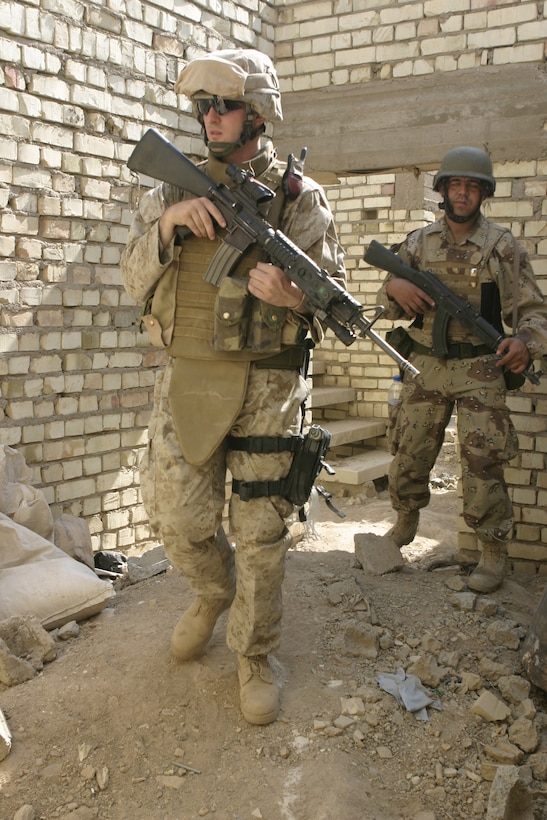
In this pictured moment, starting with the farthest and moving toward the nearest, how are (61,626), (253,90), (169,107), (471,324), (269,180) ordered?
(169,107)
(471,324)
(61,626)
(269,180)
(253,90)

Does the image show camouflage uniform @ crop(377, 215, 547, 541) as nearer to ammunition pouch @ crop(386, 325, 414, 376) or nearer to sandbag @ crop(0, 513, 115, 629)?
ammunition pouch @ crop(386, 325, 414, 376)

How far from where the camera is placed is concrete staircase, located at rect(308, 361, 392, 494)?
26.3 feet

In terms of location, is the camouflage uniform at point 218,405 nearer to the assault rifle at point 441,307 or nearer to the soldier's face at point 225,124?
the soldier's face at point 225,124

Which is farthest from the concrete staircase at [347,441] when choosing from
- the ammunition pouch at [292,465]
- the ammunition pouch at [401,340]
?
the ammunition pouch at [292,465]

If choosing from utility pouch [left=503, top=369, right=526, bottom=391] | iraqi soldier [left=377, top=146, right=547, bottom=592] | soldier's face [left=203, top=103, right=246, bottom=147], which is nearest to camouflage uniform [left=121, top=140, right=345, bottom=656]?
soldier's face [left=203, top=103, right=246, bottom=147]

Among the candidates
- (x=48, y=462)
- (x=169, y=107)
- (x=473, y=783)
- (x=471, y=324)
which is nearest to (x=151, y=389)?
(x=48, y=462)

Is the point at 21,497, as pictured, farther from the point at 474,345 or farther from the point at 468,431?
the point at 474,345

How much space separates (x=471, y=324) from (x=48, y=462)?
250cm

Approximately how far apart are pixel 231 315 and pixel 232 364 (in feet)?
0.67

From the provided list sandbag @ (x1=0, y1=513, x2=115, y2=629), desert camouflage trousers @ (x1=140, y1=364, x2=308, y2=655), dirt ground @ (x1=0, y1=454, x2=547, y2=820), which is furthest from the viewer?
sandbag @ (x1=0, y1=513, x2=115, y2=629)

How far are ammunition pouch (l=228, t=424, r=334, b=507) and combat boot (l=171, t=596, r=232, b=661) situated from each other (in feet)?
1.59

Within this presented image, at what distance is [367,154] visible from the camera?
5312 mm

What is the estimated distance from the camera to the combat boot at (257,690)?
9.01ft

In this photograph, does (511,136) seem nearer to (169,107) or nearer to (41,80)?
(169,107)
